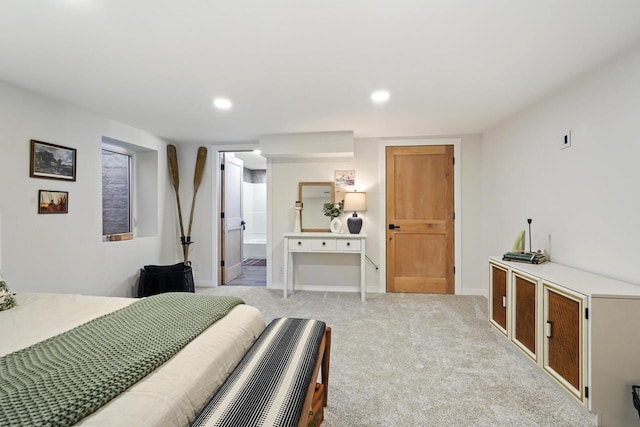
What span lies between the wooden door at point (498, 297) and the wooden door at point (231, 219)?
3.67 metres

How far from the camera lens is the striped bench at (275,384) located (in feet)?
3.22

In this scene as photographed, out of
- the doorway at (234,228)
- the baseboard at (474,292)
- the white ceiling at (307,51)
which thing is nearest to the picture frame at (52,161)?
the white ceiling at (307,51)

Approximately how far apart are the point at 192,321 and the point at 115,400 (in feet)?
1.81

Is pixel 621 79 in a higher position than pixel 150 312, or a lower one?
higher

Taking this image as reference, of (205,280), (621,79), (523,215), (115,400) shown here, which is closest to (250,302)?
(205,280)

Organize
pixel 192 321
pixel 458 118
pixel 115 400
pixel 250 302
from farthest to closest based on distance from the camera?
pixel 250 302 → pixel 458 118 → pixel 192 321 → pixel 115 400

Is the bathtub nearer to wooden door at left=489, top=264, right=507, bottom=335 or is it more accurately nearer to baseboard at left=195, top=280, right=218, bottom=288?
baseboard at left=195, top=280, right=218, bottom=288

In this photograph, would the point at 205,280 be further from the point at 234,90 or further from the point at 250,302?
the point at 234,90

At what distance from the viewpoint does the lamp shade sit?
162 inches

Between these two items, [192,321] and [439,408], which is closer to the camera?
[192,321]

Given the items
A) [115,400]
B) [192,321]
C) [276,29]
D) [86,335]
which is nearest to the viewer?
[115,400]

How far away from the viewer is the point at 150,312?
5.13ft

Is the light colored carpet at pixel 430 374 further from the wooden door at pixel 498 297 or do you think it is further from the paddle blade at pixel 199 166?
the paddle blade at pixel 199 166

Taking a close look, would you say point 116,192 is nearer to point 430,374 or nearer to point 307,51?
point 307,51
